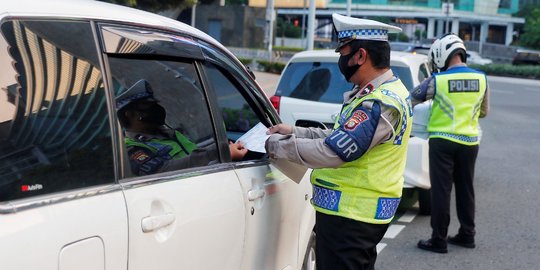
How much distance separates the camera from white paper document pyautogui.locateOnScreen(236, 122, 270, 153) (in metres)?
3.49

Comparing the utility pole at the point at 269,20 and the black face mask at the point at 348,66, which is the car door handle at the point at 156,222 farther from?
the utility pole at the point at 269,20

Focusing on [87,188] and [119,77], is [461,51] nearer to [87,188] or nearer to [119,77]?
[119,77]

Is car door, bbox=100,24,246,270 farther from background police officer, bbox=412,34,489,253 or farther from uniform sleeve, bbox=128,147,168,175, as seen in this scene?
background police officer, bbox=412,34,489,253

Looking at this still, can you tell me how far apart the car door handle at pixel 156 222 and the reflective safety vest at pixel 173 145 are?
1.58 ft

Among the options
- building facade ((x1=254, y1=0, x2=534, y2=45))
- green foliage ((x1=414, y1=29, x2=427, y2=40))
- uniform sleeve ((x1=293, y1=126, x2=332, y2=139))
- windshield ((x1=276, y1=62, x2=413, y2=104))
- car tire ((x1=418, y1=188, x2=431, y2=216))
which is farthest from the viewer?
building facade ((x1=254, y1=0, x2=534, y2=45))

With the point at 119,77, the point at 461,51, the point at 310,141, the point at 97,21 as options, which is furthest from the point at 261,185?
the point at 461,51

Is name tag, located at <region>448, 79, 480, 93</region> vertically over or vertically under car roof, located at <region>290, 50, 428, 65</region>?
under

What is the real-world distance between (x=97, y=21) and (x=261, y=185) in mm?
1236

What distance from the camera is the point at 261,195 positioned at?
3.34 metres

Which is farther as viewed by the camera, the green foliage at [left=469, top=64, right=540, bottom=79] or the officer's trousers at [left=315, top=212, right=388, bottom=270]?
the green foliage at [left=469, top=64, right=540, bottom=79]

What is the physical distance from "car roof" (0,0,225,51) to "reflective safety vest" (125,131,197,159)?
0.48 meters

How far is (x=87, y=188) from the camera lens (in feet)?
7.47

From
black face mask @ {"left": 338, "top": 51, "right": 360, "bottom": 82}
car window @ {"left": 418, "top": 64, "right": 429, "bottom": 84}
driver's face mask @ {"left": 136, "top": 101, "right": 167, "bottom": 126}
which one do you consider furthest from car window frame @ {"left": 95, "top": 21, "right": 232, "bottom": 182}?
car window @ {"left": 418, "top": 64, "right": 429, "bottom": 84}

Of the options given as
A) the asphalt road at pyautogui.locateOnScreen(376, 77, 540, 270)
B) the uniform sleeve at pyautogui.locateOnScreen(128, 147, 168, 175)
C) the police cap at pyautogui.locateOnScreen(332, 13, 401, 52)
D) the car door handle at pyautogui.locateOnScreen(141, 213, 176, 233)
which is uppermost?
the police cap at pyautogui.locateOnScreen(332, 13, 401, 52)
